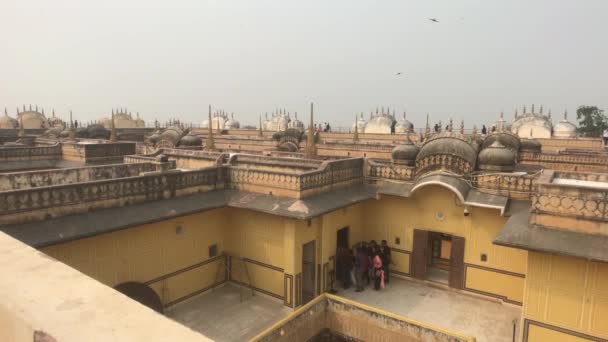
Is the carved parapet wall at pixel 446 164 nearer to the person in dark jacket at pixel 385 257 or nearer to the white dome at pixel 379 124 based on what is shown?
the person in dark jacket at pixel 385 257

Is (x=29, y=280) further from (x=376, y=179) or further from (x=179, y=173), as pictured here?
(x=376, y=179)

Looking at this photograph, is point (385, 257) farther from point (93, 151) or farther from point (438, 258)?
point (93, 151)

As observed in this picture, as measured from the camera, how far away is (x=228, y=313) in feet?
39.9

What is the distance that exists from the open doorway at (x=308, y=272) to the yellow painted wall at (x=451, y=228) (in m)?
3.42

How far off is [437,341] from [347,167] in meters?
6.92

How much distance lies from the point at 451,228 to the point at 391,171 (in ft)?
9.51

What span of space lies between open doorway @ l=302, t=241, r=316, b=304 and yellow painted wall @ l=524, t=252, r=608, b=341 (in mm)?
6117

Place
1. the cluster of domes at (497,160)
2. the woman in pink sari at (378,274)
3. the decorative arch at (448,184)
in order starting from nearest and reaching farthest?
the decorative arch at (448,184) → the woman in pink sari at (378,274) → the cluster of domes at (497,160)

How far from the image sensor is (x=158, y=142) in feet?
95.9

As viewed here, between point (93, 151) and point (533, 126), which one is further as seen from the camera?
point (533, 126)

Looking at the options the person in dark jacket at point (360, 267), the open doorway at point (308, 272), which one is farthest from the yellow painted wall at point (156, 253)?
the person in dark jacket at point (360, 267)

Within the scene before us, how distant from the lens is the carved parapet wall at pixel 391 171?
14.7m

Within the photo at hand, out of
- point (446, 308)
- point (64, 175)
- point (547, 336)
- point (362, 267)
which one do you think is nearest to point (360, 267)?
point (362, 267)

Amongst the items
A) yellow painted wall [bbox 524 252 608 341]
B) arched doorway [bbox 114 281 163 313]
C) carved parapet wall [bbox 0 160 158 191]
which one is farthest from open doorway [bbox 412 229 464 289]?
carved parapet wall [bbox 0 160 158 191]
